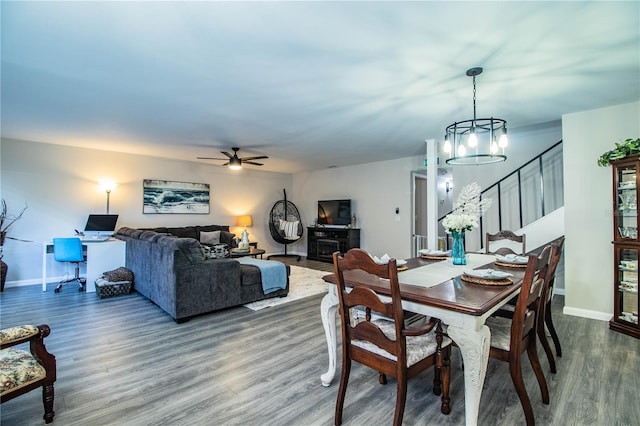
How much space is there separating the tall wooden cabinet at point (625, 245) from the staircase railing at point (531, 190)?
1.31 meters

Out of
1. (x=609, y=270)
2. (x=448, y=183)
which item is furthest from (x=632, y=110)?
(x=448, y=183)

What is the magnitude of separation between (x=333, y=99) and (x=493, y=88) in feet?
5.20

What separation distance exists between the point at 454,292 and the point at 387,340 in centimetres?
51

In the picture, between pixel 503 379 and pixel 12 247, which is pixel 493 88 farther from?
pixel 12 247

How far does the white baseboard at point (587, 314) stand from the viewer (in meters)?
3.47

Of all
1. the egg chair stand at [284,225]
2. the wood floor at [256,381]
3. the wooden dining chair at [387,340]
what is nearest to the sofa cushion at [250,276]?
the wood floor at [256,381]

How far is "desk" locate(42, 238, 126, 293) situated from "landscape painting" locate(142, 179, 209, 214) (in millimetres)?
1448

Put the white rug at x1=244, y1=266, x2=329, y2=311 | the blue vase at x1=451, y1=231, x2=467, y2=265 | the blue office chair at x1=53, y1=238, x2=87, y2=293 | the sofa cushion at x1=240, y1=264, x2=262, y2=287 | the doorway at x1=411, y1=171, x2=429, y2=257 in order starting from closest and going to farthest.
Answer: the blue vase at x1=451, y1=231, x2=467, y2=265 < the sofa cushion at x1=240, y1=264, x2=262, y2=287 < the white rug at x1=244, y1=266, x2=329, y2=311 < the blue office chair at x1=53, y1=238, x2=87, y2=293 < the doorway at x1=411, y1=171, x2=429, y2=257

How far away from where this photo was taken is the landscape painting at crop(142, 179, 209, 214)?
249 inches

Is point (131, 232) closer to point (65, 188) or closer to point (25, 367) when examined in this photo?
point (65, 188)

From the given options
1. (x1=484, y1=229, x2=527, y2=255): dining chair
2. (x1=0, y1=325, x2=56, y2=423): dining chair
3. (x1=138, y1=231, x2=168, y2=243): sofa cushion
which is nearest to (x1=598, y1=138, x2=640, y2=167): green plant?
(x1=484, y1=229, x2=527, y2=255): dining chair

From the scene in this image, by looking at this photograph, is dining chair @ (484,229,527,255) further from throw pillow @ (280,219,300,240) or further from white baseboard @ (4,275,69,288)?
white baseboard @ (4,275,69,288)

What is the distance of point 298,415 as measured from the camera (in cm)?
185

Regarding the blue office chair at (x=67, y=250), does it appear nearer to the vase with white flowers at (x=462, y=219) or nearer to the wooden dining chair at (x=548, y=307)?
the vase with white flowers at (x=462, y=219)
